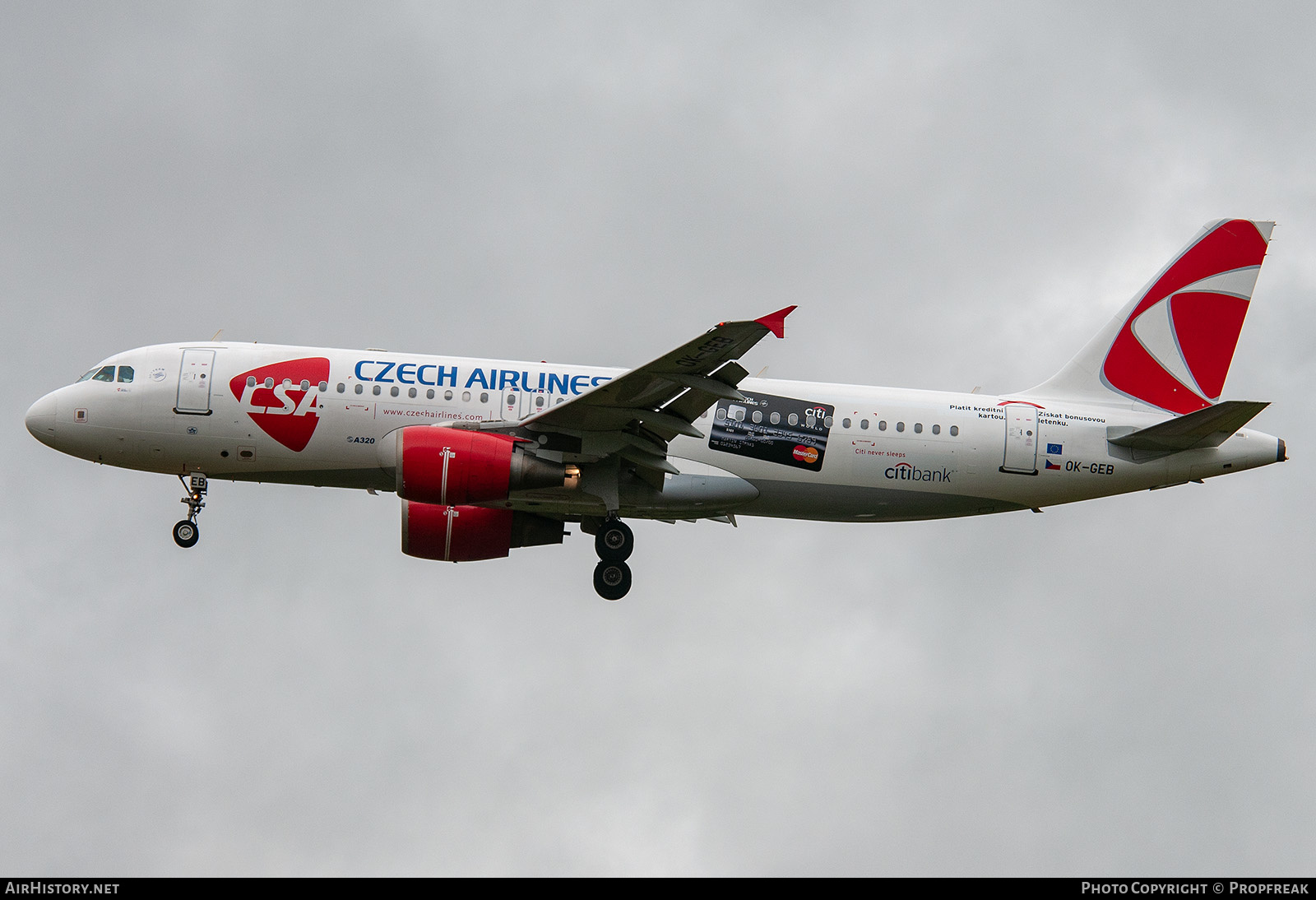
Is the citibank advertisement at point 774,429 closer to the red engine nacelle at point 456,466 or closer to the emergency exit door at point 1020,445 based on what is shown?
the emergency exit door at point 1020,445

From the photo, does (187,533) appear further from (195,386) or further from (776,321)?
(776,321)

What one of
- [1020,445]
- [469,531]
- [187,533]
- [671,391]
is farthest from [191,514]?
[1020,445]

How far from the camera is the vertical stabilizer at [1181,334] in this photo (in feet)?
103

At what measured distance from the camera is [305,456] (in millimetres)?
28281

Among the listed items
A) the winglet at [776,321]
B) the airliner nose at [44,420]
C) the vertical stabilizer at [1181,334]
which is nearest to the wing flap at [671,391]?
the winglet at [776,321]

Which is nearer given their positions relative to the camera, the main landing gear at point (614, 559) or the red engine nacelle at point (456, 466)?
the red engine nacelle at point (456, 466)

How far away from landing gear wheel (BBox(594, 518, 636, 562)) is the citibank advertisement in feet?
8.62

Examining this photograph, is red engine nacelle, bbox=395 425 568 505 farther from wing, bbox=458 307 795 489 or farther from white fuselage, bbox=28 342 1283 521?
white fuselage, bbox=28 342 1283 521

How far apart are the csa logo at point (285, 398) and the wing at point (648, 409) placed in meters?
3.67

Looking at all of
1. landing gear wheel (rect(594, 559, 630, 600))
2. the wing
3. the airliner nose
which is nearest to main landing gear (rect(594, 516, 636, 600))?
landing gear wheel (rect(594, 559, 630, 600))

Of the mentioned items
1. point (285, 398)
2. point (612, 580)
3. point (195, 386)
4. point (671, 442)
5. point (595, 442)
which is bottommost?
point (612, 580)

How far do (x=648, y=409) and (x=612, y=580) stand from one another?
4.25 metres

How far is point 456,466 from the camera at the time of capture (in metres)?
26.2
